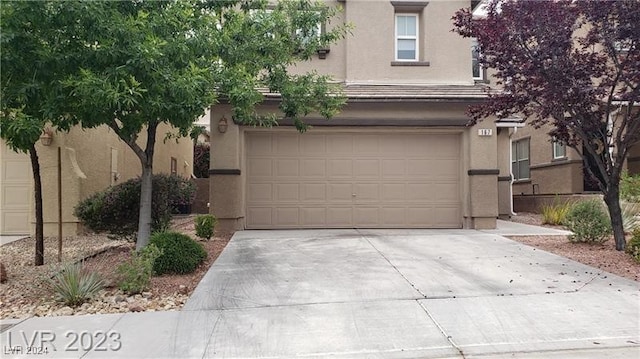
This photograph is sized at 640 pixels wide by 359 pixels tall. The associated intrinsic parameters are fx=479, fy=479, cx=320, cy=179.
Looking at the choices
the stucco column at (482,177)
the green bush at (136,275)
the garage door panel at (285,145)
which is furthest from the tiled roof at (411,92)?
the green bush at (136,275)

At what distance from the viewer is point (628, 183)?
12094 millimetres

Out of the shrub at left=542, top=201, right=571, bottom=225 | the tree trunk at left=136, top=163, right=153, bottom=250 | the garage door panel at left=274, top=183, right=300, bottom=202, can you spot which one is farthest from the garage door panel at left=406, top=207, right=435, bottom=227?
the tree trunk at left=136, top=163, right=153, bottom=250

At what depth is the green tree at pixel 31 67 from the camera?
18.6 feet

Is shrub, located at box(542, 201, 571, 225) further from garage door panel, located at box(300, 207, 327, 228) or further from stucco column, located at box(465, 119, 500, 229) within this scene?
garage door panel, located at box(300, 207, 327, 228)

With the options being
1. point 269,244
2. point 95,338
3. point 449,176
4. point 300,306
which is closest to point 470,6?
point 449,176

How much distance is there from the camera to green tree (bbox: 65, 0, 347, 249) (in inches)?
233

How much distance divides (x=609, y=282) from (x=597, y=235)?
10.0 feet

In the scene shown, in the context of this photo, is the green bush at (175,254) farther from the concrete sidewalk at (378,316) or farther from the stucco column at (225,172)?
the stucco column at (225,172)

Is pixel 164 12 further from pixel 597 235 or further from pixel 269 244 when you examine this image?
pixel 597 235

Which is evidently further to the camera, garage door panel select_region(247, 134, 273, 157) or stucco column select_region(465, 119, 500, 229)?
garage door panel select_region(247, 134, 273, 157)

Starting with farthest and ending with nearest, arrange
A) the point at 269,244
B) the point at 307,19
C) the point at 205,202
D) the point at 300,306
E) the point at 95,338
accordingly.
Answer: the point at 205,202, the point at 269,244, the point at 307,19, the point at 300,306, the point at 95,338

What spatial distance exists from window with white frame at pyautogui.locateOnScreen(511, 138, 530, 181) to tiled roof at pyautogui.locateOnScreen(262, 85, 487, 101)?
8.05m

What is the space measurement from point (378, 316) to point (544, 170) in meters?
15.0

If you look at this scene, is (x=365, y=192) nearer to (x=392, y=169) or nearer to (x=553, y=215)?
(x=392, y=169)
